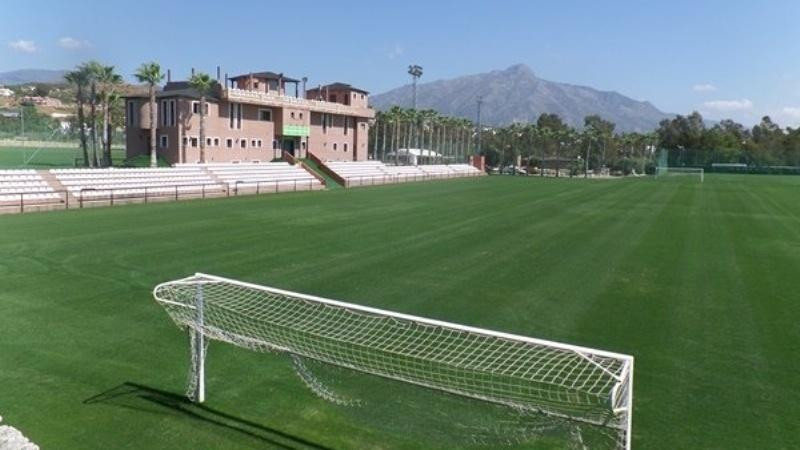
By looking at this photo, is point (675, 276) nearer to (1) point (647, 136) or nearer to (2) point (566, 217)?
(2) point (566, 217)

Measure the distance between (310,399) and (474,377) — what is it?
1.93 meters

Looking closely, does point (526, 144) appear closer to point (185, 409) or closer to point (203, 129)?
point (203, 129)

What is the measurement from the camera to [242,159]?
49.1 metres

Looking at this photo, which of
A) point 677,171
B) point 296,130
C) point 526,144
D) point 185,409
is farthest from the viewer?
point 526,144

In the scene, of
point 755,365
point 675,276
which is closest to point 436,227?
point 675,276

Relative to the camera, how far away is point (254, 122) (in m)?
50.2

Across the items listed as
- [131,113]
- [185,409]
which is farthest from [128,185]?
[185,409]

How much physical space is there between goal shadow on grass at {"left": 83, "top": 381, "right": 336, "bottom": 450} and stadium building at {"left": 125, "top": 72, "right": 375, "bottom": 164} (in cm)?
3970

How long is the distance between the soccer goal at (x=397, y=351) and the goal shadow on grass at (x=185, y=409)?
0.74 ft

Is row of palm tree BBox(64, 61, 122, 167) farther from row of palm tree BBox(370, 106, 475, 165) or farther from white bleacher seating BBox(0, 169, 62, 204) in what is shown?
row of palm tree BBox(370, 106, 475, 165)

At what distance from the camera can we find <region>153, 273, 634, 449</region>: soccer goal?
587 centimetres

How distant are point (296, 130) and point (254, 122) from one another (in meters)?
4.62

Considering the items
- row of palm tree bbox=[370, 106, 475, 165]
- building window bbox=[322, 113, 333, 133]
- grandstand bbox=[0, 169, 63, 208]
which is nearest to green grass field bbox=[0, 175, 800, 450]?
grandstand bbox=[0, 169, 63, 208]

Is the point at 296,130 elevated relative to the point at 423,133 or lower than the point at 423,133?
lower
